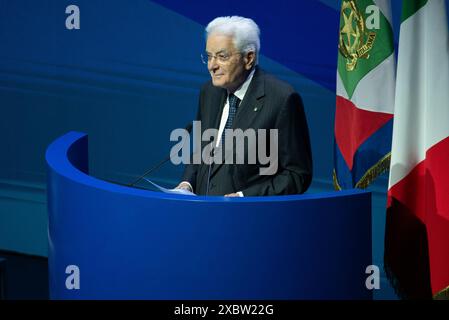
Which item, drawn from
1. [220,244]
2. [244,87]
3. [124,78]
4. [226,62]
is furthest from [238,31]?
[124,78]

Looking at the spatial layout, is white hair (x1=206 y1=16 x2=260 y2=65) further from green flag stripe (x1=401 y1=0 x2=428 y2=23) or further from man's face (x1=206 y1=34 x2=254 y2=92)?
green flag stripe (x1=401 y1=0 x2=428 y2=23)

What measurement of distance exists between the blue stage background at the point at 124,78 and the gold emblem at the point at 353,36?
73 cm

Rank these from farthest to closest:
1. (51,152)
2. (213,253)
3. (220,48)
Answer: (51,152), (220,48), (213,253)

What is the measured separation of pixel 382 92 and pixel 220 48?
2.61 feet

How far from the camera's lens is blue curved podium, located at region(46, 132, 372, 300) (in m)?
3.41

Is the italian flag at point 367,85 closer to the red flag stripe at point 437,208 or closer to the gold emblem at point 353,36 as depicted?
the gold emblem at point 353,36

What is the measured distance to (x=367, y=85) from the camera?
424 cm

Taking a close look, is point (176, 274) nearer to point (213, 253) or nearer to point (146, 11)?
point (213, 253)

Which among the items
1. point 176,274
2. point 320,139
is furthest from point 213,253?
point 320,139

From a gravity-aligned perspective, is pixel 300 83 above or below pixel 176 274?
above

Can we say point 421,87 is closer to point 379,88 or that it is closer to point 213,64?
point 379,88

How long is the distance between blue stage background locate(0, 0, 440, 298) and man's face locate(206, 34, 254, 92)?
1358mm

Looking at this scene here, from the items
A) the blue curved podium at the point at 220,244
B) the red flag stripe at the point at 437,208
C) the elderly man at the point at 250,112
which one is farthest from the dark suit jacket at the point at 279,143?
the red flag stripe at the point at 437,208

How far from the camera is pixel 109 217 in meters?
3.51
